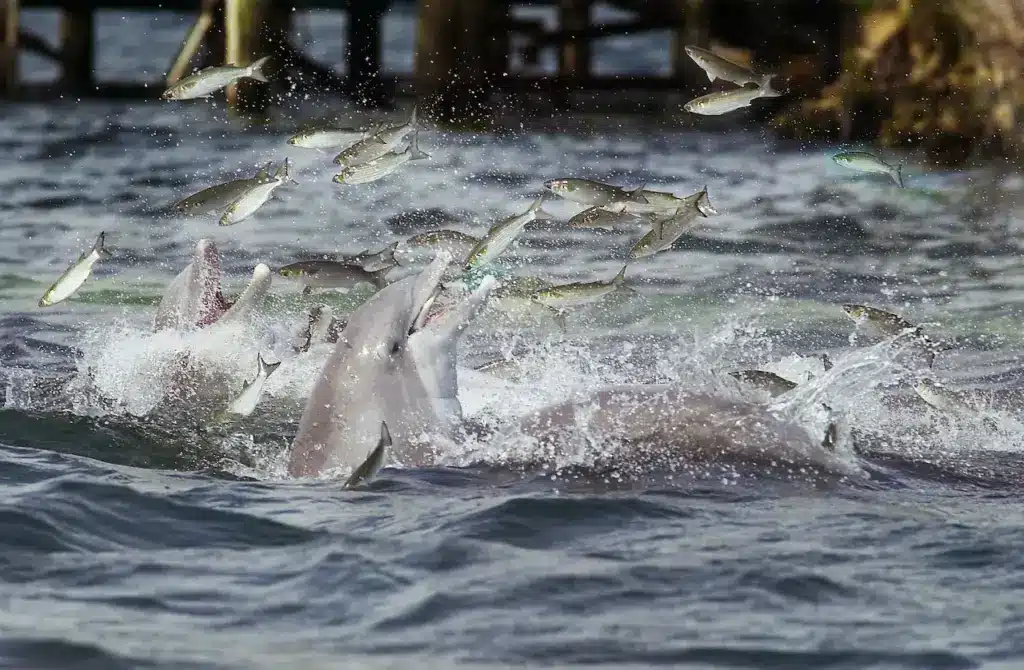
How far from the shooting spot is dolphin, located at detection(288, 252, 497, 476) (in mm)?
5887

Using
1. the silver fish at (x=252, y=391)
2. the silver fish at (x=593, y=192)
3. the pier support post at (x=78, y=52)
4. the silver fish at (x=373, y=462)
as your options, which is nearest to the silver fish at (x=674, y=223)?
the silver fish at (x=593, y=192)

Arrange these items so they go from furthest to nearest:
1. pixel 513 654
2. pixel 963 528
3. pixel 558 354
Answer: pixel 558 354, pixel 963 528, pixel 513 654

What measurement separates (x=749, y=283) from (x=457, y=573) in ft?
21.1

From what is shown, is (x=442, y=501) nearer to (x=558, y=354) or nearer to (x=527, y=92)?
(x=558, y=354)

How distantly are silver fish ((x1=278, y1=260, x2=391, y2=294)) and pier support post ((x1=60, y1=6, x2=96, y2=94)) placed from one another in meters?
16.0

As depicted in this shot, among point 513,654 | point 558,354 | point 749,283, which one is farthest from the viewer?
point 749,283

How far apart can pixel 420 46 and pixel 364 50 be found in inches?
182

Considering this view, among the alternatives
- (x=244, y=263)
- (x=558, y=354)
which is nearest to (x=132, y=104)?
(x=244, y=263)

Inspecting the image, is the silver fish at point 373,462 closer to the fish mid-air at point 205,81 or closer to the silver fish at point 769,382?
the silver fish at point 769,382

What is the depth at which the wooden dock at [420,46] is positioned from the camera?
1781 cm

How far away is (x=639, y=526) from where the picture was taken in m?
5.48

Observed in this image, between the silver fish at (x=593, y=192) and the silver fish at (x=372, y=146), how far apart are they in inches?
30.3

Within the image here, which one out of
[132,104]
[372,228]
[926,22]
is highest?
[926,22]

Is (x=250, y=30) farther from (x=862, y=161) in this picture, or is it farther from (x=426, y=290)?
(x=426, y=290)
